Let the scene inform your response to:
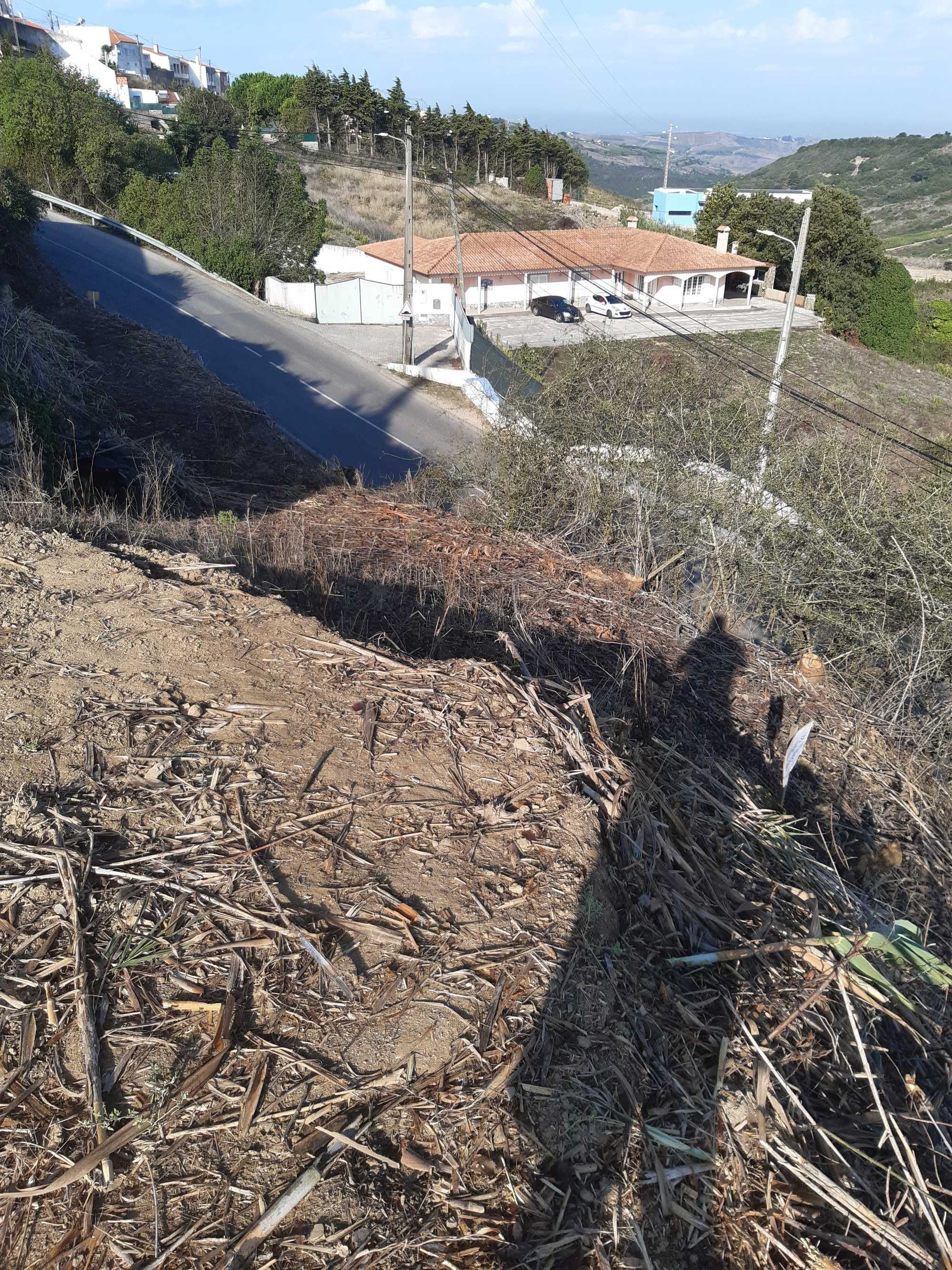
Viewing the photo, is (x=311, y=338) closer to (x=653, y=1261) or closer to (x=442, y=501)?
(x=442, y=501)

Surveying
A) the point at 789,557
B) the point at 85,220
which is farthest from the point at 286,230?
the point at 789,557

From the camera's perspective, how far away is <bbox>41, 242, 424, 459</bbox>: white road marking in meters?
20.1

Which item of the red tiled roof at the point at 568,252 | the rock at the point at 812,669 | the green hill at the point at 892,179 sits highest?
the green hill at the point at 892,179

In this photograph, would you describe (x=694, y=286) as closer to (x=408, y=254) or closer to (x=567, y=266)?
(x=567, y=266)

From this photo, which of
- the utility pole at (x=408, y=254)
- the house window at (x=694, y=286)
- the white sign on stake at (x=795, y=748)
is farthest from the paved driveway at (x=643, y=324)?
the white sign on stake at (x=795, y=748)

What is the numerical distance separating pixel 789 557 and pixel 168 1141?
294 inches

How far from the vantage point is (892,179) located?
14400 centimetres

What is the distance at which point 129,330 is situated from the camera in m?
20.6

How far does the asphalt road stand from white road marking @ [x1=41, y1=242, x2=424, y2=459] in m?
0.04

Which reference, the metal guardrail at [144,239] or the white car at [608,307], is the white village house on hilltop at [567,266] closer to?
the white car at [608,307]

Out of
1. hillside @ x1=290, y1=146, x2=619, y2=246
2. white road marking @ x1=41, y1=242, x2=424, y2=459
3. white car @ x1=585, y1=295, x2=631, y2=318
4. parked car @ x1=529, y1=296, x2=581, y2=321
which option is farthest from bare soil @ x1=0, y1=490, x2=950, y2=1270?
hillside @ x1=290, y1=146, x2=619, y2=246

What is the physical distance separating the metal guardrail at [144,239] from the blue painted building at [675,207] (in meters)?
48.7

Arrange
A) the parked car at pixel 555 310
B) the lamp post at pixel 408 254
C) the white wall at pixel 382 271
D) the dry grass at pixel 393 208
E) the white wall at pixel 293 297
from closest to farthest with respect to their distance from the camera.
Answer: the lamp post at pixel 408 254
the white wall at pixel 293 297
the white wall at pixel 382 271
the parked car at pixel 555 310
the dry grass at pixel 393 208

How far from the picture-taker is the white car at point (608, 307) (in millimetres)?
39281
